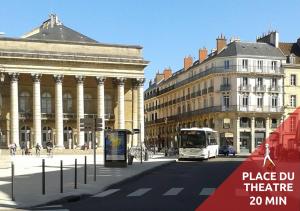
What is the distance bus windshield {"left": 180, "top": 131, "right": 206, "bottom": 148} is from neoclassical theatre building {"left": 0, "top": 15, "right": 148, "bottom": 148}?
24.2 meters

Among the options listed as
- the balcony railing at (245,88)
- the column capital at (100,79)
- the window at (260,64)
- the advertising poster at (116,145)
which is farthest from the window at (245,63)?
the advertising poster at (116,145)

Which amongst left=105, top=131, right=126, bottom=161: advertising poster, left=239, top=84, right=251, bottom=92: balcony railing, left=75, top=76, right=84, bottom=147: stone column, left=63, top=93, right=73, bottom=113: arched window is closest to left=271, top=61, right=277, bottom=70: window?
left=239, top=84, right=251, bottom=92: balcony railing

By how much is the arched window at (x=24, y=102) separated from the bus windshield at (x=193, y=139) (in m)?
31.3

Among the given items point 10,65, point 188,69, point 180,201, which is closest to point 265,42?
point 188,69

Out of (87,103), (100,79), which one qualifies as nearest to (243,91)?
(100,79)

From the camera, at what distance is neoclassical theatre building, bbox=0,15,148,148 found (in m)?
67.4

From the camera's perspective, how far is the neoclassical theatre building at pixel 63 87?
67.4 meters

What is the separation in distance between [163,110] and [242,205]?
9295 centimetres

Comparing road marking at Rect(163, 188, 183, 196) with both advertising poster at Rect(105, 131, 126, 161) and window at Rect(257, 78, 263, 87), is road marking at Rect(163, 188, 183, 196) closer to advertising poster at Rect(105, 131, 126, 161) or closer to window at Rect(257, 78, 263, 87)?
advertising poster at Rect(105, 131, 126, 161)

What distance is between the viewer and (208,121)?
81.1m

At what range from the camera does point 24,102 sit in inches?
2832

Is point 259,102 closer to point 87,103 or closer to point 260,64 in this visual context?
point 260,64

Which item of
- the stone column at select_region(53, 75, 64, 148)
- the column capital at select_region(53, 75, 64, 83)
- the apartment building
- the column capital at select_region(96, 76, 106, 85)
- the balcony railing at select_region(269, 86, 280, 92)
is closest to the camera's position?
the column capital at select_region(53, 75, 64, 83)

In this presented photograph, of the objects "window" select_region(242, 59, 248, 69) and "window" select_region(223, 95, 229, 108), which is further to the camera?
"window" select_region(242, 59, 248, 69)
